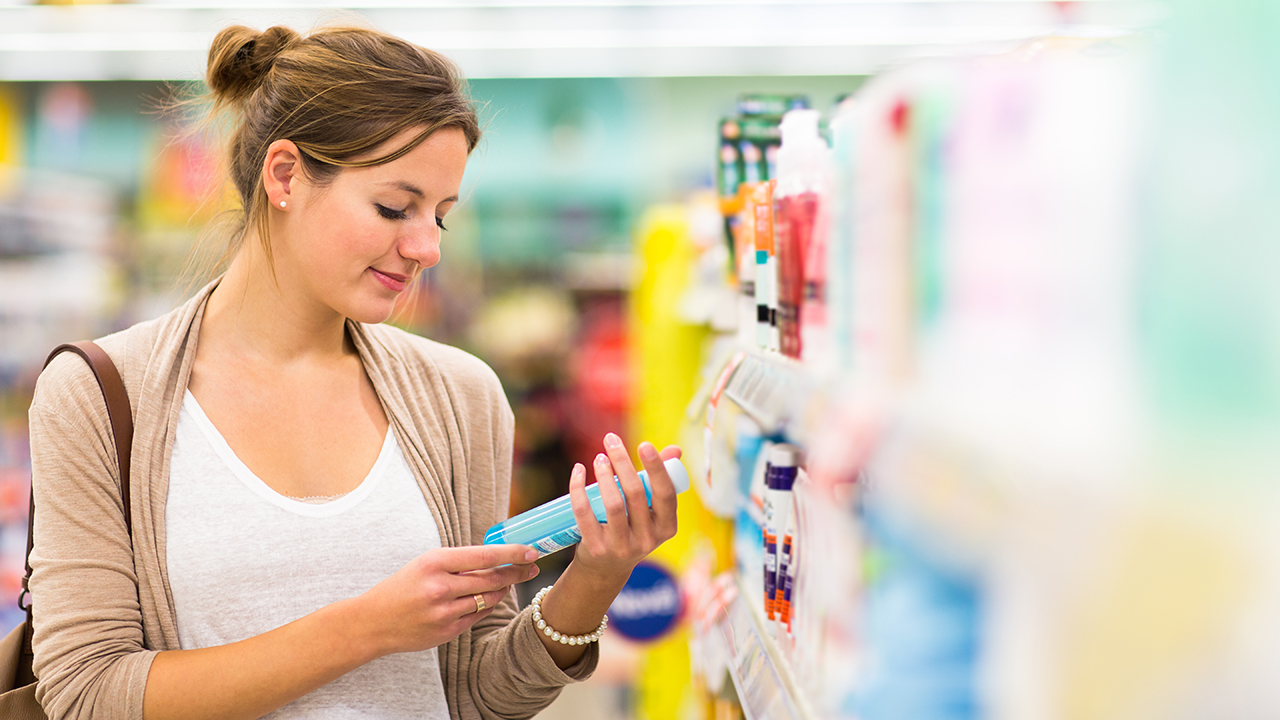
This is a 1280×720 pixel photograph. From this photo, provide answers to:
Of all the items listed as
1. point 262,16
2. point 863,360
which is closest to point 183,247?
point 262,16

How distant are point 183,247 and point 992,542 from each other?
4461mm

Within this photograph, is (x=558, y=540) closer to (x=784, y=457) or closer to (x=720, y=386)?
(x=784, y=457)

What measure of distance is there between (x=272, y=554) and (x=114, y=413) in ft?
0.81

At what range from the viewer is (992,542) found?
458mm

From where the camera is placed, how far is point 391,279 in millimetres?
1202

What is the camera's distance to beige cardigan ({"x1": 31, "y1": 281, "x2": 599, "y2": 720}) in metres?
1.05

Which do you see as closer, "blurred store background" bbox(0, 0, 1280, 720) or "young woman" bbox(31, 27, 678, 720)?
"blurred store background" bbox(0, 0, 1280, 720)

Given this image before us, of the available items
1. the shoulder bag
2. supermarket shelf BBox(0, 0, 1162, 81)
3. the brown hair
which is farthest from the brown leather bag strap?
supermarket shelf BBox(0, 0, 1162, 81)

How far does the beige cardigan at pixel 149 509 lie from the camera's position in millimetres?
1050

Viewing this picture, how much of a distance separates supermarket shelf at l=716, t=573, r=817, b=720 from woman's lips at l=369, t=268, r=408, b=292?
63 cm

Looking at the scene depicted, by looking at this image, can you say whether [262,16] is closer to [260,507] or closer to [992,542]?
[260,507]

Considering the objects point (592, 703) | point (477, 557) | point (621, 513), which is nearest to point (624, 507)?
point (621, 513)

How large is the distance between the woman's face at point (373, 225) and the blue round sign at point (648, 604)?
40.3 inches

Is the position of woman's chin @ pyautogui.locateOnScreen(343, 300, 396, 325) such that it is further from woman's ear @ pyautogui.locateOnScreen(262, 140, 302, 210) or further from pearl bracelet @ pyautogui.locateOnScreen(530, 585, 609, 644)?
pearl bracelet @ pyautogui.locateOnScreen(530, 585, 609, 644)
